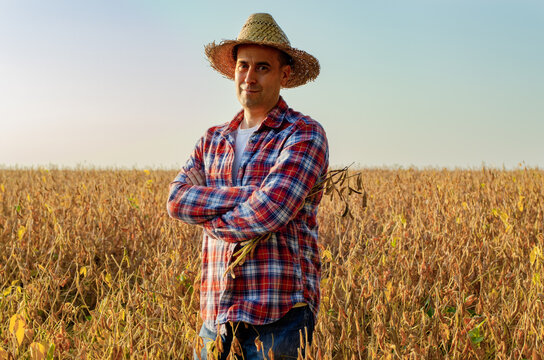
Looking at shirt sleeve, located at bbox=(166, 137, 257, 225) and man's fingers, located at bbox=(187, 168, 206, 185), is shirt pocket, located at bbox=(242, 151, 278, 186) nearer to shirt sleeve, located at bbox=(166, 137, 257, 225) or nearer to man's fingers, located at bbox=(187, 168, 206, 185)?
shirt sleeve, located at bbox=(166, 137, 257, 225)

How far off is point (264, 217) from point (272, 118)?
47cm

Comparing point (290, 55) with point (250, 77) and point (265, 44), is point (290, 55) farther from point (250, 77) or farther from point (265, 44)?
point (250, 77)

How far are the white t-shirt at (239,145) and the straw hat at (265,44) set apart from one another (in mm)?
398

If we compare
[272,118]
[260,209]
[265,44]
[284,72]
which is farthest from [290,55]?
[260,209]

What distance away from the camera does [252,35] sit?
2252mm

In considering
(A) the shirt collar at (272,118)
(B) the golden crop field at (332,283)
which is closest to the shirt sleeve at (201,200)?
(A) the shirt collar at (272,118)

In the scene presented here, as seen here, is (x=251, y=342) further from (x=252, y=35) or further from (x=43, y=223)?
(x=43, y=223)

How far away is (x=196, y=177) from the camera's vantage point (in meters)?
2.32

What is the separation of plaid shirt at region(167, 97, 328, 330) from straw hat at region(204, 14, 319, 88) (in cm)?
30

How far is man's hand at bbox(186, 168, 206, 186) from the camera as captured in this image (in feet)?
7.53

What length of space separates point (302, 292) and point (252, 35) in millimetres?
1163

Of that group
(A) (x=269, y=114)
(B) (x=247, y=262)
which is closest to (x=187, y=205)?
(B) (x=247, y=262)

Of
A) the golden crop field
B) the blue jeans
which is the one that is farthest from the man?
the golden crop field

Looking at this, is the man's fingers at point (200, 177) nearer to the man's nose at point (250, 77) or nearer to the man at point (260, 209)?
the man at point (260, 209)
